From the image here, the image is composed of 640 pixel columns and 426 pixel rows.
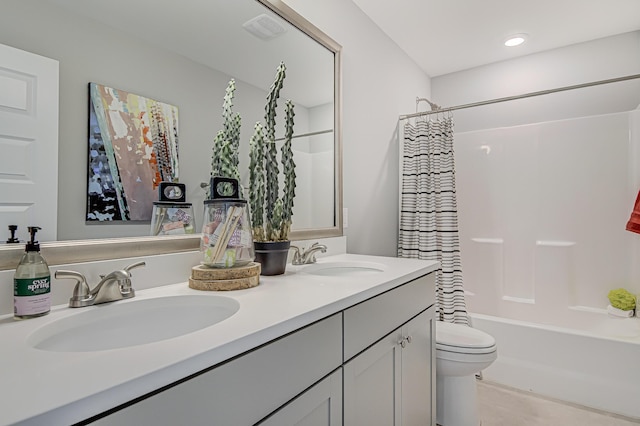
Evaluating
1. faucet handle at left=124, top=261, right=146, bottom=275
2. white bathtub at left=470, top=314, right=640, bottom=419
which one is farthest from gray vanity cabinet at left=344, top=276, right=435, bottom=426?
white bathtub at left=470, top=314, right=640, bottom=419

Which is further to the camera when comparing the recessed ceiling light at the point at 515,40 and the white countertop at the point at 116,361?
the recessed ceiling light at the point at 515,40

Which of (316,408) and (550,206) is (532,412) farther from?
(316,408)

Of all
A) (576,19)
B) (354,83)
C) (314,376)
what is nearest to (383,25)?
(354,83)

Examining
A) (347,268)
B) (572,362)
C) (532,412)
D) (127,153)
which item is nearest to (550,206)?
(572,362)

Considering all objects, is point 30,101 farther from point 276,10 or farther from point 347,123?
point 347,123

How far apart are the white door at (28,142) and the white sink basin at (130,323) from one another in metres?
0.24

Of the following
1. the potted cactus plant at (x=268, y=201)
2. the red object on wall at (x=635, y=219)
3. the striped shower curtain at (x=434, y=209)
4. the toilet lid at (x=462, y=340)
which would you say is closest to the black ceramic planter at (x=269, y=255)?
the potted cactus plant at (x=268, y=201)

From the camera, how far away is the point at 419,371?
143 cm

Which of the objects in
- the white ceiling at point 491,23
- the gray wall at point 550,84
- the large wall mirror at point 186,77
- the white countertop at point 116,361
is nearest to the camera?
the white countertop at point 116,361

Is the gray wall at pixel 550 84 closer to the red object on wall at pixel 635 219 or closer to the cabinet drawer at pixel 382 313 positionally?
the red object on wall at pixel 635 219

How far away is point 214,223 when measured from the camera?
109 cm

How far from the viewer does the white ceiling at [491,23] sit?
7.08 ft

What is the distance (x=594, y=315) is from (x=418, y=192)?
1572 mm

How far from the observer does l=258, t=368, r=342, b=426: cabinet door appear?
2.40 ft
